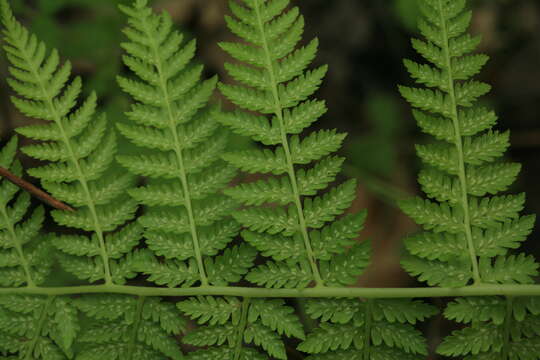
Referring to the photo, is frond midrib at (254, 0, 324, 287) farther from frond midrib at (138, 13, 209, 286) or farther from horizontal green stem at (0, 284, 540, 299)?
frond midrib at (138, 13, 209, 286)

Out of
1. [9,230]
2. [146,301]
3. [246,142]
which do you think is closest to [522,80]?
[246,142]

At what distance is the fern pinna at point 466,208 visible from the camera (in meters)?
1.79

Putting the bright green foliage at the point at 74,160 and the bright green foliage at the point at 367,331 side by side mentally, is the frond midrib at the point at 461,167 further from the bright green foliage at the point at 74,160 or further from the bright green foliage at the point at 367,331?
the bright green foliage at the point at 74,160

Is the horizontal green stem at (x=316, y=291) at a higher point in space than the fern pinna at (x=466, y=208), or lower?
lower

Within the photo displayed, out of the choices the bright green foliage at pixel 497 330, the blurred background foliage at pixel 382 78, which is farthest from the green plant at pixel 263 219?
the blurred background foliage at pixel 382 78

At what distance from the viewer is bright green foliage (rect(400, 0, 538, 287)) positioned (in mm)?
1811

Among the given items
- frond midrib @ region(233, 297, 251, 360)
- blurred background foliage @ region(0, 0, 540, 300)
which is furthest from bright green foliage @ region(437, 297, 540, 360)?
blurred background foliage @ region(0, 0, 540, 300)

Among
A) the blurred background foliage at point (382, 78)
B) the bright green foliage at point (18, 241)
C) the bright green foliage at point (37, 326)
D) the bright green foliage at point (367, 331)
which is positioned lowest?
the bright green foliage at point (37, 326)

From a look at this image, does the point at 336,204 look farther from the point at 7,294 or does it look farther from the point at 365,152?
the point at 365,152

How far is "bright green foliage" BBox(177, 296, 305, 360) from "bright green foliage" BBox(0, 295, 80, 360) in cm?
51

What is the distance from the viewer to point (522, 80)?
4.24 m

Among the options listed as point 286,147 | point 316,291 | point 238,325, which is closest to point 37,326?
point 238,325

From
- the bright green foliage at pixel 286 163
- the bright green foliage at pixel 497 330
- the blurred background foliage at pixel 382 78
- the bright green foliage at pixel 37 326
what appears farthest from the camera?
the blurred background foliage at pixel 382 78

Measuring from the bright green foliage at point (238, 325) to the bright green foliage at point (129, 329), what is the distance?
0.33 feet
